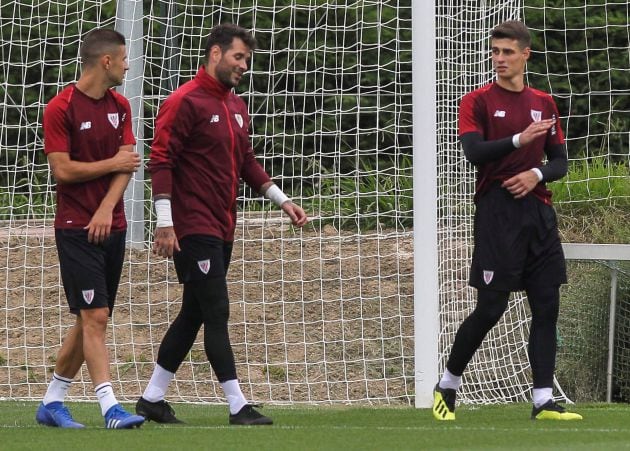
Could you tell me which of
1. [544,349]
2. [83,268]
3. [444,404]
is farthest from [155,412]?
[544,349]

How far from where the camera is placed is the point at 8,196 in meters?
12.3

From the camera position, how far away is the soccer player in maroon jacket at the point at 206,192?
743 cm

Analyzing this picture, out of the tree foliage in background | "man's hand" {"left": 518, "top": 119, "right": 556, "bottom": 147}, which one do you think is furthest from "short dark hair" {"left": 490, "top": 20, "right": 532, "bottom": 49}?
the tree foliage in background

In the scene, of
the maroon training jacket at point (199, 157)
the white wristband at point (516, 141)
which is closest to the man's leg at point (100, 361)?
the maroon training jacket at point (199, 157)

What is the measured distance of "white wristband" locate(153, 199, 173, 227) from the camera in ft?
24.0

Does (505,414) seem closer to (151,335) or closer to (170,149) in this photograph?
(170,149)

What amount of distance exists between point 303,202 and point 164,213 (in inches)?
175

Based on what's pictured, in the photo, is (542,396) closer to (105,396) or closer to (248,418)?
(248,418)

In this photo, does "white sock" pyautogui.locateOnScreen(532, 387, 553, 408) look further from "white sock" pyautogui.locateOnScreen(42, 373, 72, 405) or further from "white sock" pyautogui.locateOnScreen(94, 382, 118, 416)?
"white sock" pyautogui.locateOnScreen(42, 373, 72, 405)

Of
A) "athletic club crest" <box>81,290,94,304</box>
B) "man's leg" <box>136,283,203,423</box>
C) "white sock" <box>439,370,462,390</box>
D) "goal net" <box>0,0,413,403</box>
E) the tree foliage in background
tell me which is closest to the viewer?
"athletic club crest" <box>81,290,94,304</box>

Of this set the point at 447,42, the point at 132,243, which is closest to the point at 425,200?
the point at 447,42

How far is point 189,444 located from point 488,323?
1997mm

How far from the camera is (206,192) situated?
749 centimetres

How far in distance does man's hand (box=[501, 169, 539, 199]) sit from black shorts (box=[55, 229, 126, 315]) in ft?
6.75
